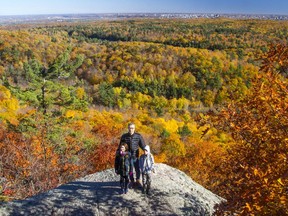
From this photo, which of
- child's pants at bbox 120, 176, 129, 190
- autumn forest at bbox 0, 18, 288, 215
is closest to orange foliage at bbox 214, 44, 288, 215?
autumn forest at bbox 0, 18, 288, 215

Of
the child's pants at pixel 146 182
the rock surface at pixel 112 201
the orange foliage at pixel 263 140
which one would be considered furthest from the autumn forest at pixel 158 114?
the child's pants at pixel 146 182

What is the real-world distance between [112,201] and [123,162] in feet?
6.23

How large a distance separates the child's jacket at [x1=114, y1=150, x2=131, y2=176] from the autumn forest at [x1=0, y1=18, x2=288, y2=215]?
2606 mm

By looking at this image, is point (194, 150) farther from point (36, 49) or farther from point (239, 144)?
point (36, 49)

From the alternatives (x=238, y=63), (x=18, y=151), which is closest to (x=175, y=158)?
(x=18, y=151)

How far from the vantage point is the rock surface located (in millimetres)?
12086

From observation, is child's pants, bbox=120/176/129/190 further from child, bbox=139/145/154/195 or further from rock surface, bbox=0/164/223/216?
child, bbox=139/145/154/195

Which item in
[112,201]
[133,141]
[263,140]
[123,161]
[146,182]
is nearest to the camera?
[263,140]

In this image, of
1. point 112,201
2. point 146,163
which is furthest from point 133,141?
point 112,201

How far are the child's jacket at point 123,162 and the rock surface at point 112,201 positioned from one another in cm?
117

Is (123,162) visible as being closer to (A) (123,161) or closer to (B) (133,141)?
(A) (123,161)

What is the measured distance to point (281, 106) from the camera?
603 cm

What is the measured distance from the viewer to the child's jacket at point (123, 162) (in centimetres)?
1130

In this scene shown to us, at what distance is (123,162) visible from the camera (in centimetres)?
1132
